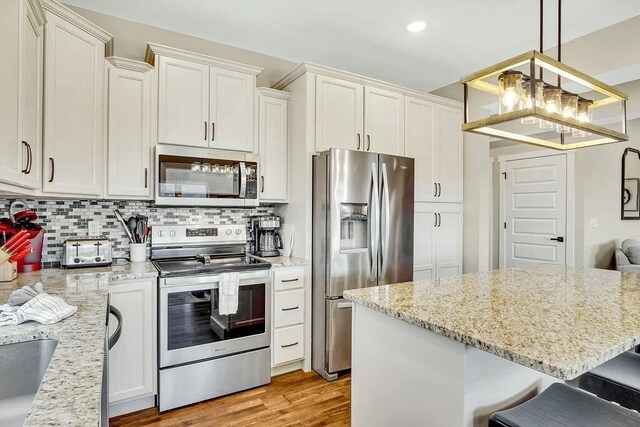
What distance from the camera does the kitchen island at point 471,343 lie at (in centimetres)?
103

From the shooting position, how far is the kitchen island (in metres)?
1.03

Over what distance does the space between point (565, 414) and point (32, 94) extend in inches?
104

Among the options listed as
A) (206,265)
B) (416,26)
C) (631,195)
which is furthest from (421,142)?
(631,195)

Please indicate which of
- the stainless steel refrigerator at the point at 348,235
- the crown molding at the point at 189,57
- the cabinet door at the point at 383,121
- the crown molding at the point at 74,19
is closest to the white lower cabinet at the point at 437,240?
the stainless steel refrigerator at the point at 348,235

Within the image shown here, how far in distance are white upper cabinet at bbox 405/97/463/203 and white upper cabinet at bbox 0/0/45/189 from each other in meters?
2.82

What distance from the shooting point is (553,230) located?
509cm

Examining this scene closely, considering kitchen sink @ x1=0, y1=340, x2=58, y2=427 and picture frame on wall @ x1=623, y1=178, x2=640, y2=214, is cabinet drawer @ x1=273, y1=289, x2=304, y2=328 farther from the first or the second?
picture frame on wall @ x1=623, y1=178, x2=640, y2=214

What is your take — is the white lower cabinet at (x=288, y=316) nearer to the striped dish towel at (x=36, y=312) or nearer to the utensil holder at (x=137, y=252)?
the utensil holder at (x=137, y=252)

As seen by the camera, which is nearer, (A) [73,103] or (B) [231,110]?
(A) [73,103]

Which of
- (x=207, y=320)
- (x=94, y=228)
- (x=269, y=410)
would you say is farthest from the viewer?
(x=94, y=228)

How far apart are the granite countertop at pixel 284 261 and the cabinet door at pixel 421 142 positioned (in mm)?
1414

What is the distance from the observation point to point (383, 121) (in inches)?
131

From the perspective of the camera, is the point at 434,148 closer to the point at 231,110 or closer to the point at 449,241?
the point at 449,241

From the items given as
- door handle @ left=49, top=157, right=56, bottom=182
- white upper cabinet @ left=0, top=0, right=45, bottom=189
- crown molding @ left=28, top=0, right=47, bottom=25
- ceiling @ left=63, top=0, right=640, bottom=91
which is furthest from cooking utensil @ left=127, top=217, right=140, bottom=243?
ceiling @ left=63, top=0, right=640, bottom=91
